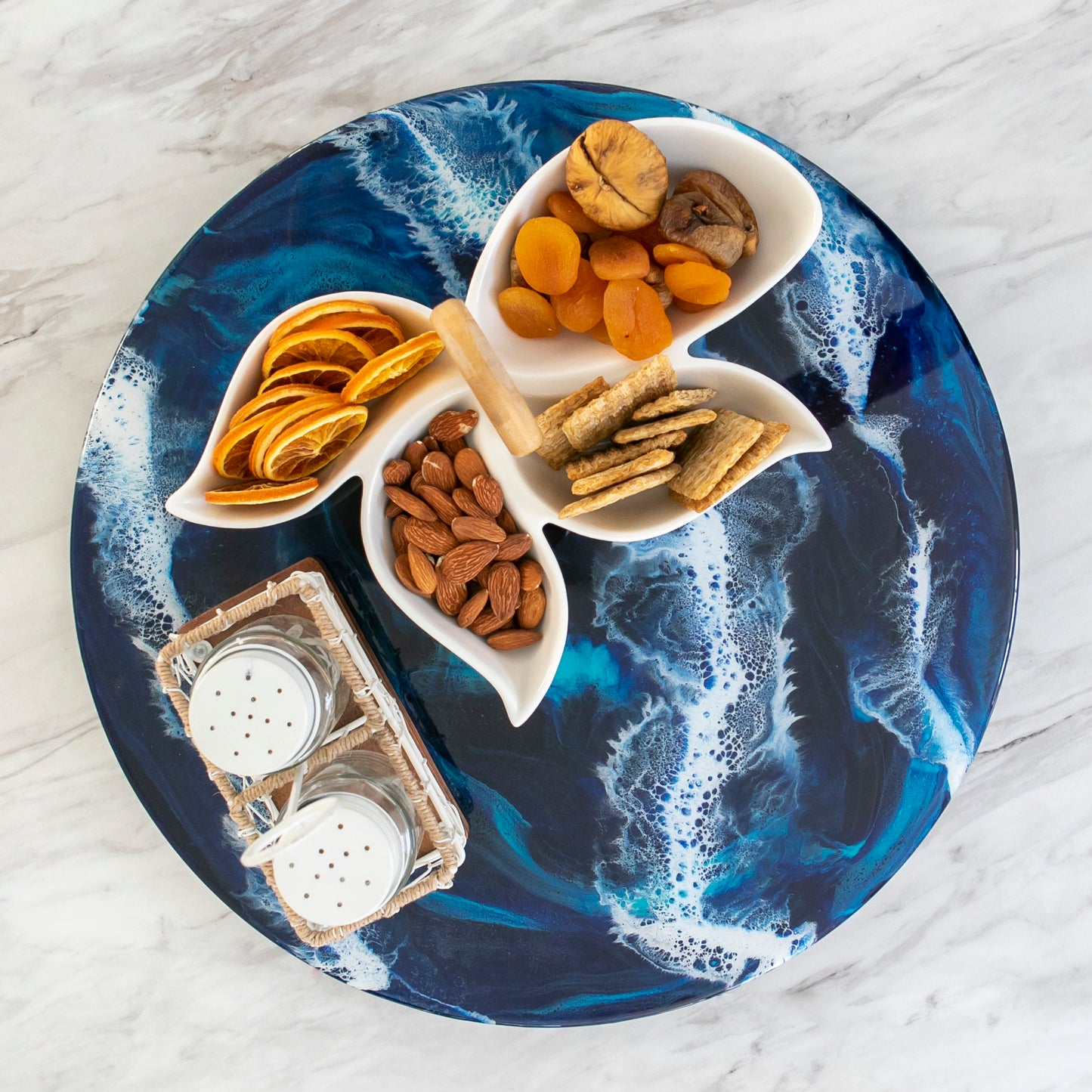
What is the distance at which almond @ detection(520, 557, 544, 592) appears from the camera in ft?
2.30

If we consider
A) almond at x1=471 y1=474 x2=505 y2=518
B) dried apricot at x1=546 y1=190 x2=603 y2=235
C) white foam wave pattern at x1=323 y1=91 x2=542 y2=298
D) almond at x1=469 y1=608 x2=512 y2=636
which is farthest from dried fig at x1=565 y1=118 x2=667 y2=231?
almond at x1=469 y1=608 x2=512 y2=636

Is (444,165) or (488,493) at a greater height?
(444,165)

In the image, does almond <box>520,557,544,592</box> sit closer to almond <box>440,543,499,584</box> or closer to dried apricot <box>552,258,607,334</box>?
almond <box>440,543,499,584</box>

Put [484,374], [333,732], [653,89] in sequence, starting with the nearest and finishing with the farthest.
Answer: [484,374] < [333,732] < [653,89]

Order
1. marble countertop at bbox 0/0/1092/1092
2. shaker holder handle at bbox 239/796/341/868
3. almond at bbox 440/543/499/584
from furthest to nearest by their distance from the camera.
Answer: marble countertop at bbox 0/0/1092/1092 → almond at bbox 440/543/499/584 → shaker holder handle at bbox 239/796/341/868

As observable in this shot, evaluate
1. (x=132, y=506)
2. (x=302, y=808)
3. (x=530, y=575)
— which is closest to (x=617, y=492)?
(x=530, y=575)

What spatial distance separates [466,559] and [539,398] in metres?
0.15

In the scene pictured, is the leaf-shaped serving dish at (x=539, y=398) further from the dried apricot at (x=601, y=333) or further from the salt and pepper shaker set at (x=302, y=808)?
the salt and pepper shaker set at (x=302, y=808)

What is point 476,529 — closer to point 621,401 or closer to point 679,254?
point 621,401

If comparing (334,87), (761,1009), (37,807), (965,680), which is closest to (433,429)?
(334,87)

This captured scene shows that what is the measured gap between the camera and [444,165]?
75 centimetres

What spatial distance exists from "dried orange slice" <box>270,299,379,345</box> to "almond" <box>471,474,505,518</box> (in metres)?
0.16

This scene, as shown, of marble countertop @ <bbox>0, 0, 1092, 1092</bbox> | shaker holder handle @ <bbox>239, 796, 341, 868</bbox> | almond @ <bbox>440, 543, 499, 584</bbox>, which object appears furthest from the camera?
marble countertop @ <bbox>0, 0, 1092, 1092</bbox>

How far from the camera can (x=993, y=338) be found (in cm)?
88
